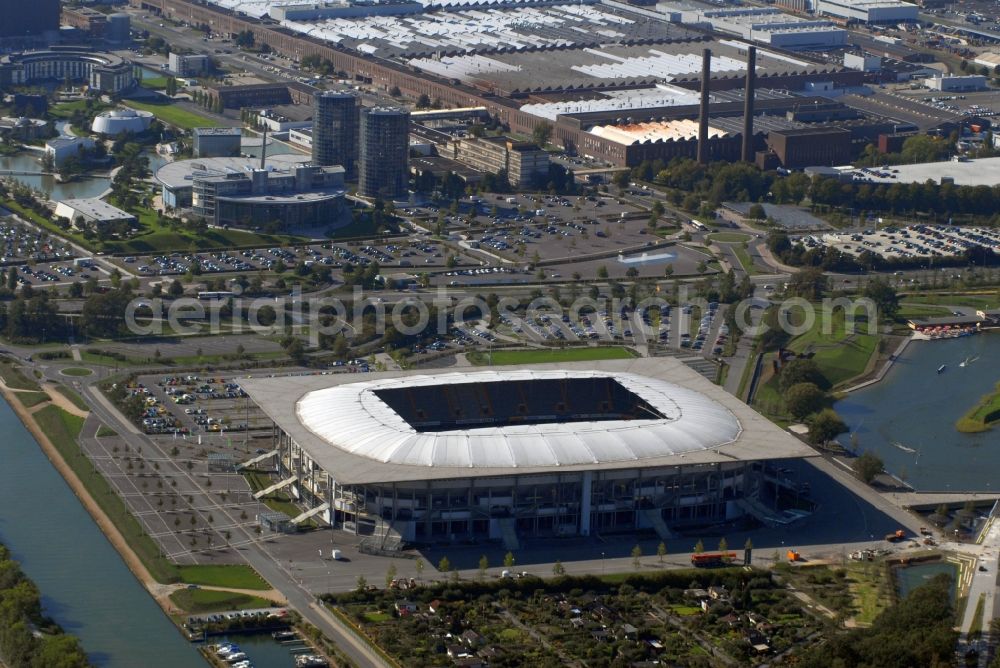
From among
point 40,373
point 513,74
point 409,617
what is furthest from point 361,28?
point 409,617

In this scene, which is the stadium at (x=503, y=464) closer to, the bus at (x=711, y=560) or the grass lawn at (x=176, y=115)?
the bus at (x=711, y=560)

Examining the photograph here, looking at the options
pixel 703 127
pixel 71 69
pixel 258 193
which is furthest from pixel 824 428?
pixel 71 69

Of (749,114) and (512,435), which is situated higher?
(749,114)

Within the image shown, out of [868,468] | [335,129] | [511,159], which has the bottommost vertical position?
[868,468]

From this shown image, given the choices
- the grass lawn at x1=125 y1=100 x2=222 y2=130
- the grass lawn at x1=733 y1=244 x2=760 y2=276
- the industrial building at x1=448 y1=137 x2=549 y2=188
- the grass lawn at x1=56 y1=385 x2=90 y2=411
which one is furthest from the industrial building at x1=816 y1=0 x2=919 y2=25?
the grass lawn at x1=56 y1=385 x2=90 y2=411

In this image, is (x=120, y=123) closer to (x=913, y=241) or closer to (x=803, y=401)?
(x=913, y=241)

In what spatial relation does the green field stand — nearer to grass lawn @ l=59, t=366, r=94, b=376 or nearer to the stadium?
the stadium
